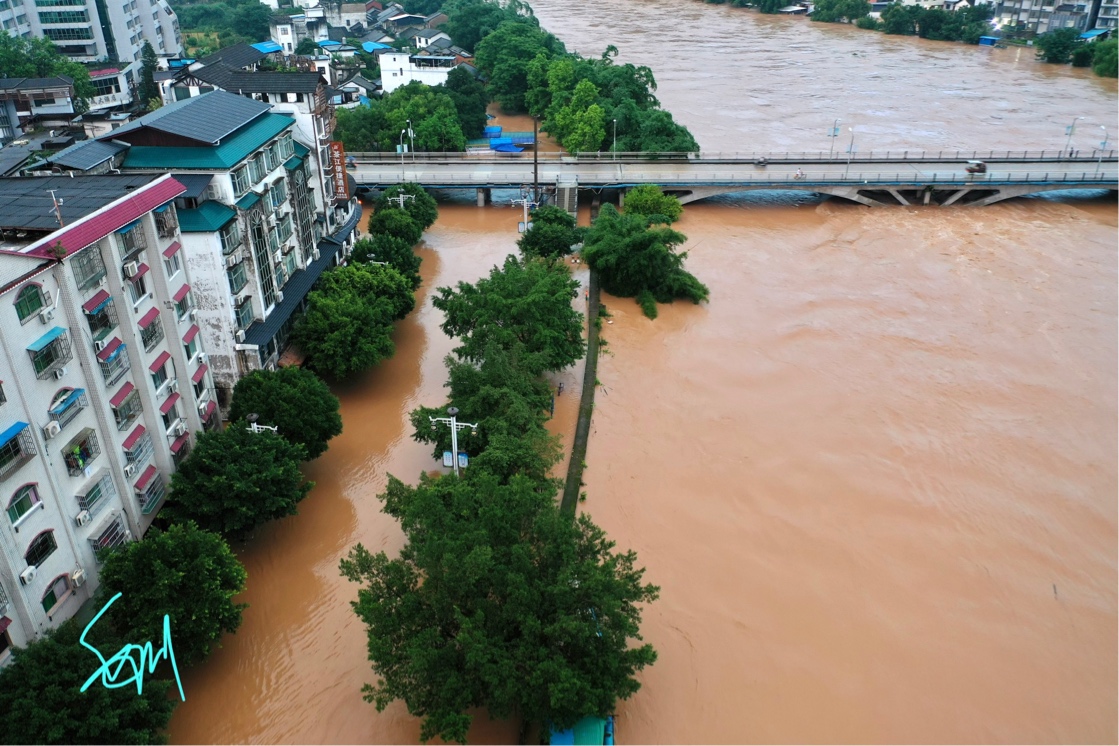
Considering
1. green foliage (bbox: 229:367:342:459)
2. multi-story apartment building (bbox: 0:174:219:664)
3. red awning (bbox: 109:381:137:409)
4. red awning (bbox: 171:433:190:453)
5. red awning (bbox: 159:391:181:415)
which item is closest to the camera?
multi-story apartment building (bbox: 0:174:219:664)

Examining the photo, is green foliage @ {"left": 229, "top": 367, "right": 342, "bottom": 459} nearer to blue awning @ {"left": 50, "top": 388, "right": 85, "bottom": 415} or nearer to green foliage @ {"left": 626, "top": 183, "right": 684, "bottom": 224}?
blue awning @ {"left": 50, "top": 388, "right": 85, "bottom": 415}

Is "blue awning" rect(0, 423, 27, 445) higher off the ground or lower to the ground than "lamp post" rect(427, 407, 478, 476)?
higher

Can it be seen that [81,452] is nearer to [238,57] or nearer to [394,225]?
[394,225]

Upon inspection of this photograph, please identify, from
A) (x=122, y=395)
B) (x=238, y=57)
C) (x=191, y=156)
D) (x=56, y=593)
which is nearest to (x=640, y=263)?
(x=191, y=156)

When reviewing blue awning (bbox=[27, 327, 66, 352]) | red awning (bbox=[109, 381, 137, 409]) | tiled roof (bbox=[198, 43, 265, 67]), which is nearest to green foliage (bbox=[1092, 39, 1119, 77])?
tiled roof (bbox=[198, 43, 265, 67])

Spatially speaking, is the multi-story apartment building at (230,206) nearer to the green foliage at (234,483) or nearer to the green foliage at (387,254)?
the green foliage at (387,254)

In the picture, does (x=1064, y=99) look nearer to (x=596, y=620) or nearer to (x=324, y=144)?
(x=324, y=144)
